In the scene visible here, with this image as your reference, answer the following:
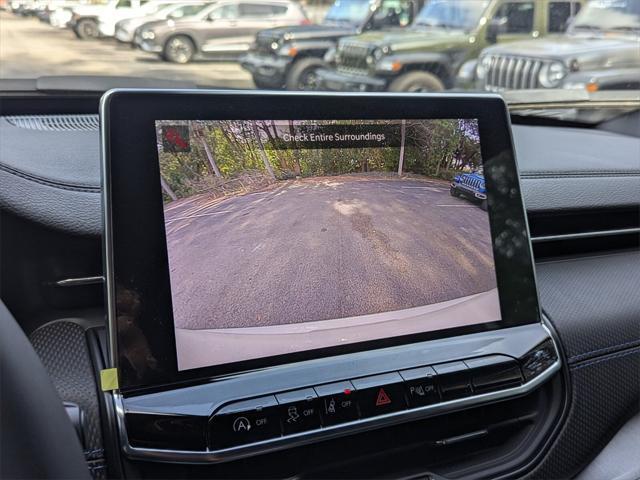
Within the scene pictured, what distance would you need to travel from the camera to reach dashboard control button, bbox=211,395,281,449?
1.35 m

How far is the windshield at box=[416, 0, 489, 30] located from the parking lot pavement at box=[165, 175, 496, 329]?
4.10 meters

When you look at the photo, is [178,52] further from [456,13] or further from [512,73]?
[456,13]

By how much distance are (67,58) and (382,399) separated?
1.87m

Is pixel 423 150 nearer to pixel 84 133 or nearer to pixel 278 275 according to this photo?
pixel 278 275

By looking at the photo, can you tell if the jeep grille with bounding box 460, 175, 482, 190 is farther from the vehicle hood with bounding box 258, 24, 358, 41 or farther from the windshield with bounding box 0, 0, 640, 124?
the vehicle hood with bounding box 258, 24, 358, 41

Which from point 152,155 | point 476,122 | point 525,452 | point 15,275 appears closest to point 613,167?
point 476,122

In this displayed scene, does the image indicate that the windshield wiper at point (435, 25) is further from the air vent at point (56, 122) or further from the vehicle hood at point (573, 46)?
the air vent at point (56, 122)

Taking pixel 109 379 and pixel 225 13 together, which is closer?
pixel 109 379

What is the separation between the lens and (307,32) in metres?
3.79

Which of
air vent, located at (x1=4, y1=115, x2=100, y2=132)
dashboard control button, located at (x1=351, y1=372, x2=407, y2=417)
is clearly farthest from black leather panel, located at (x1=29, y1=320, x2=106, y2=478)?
air vent, located at (x1=4, y1=115, x2=100, y2=132)

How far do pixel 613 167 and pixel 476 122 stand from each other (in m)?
0.95

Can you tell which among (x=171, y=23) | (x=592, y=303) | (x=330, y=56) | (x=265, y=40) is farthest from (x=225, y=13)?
(x=592, y=303)

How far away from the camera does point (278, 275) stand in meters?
1.43

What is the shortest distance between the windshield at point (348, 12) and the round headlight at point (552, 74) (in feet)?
4.51
